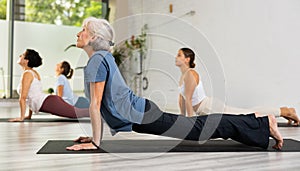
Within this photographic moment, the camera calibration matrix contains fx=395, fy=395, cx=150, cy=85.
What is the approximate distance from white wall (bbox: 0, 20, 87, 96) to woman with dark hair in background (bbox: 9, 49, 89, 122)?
274 centimetres

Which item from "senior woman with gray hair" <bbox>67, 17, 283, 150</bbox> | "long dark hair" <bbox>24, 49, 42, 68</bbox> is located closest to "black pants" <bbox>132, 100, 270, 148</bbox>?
"senior woman with gray hair" <bbox>67, 17, 283, 150</bbox>

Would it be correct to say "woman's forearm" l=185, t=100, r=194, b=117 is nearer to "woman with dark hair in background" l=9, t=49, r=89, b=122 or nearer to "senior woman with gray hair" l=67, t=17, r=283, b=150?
"woman with dark hair in background" l=9, t=49, r=89, b=122

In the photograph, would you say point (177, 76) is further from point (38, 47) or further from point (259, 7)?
point (38, 47)

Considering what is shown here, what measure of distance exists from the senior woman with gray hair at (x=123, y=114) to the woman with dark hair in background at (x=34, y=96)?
1765 mm

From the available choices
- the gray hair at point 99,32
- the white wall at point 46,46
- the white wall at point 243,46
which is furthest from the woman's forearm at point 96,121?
the white wall at point 46,46

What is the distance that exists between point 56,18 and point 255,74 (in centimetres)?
414

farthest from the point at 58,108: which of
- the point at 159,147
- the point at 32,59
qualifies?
the point at 159,147

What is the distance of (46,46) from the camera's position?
710 centimetres

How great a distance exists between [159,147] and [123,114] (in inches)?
12.4

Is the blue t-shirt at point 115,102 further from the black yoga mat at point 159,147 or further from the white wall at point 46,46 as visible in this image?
the white wall at point 46,46

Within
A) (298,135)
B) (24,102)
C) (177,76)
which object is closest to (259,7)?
(177,76)

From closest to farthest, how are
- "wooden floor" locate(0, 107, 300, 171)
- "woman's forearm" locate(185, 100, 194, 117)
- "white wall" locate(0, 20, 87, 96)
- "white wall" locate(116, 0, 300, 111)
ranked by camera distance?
1. "wooden floor" locate(0, 107, 300, 171)
2. "woman's forearm" locate(185, 100, 194, 117)
3. "white wall" locate(116, 0, 300, 111)
4. "white wall" locate(0, 20, 87, 96)

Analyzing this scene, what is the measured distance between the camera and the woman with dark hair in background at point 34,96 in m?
3.80

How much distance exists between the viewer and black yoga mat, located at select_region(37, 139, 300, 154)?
2.06 metres
